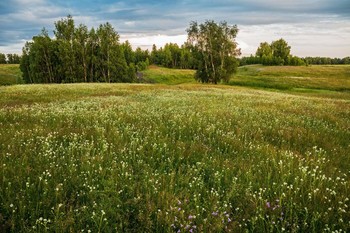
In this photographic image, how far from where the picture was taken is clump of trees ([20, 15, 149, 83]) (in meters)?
81.6

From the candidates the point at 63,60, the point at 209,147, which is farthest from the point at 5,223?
the point at 63,60

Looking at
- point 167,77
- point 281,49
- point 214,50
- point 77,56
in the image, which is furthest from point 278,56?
point 77,56

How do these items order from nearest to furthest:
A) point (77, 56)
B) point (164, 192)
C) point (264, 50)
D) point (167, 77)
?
point (164, 192)
point (77, 56)
point (167, 77)
point (264, 50)

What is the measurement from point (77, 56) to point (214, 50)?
140 ft

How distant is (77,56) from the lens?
84.8m

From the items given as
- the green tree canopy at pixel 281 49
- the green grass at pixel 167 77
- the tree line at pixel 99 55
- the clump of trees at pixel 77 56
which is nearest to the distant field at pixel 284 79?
the green grass at pixel 167 77

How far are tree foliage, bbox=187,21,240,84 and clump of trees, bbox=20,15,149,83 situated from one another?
85.1 feet

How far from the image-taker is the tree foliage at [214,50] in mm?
69125

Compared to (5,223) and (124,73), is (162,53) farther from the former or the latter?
(5,223)

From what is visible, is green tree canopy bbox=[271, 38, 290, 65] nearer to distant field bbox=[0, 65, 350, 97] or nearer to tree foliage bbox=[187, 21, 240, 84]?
distant field bbox=[0, 65, 350, 97]

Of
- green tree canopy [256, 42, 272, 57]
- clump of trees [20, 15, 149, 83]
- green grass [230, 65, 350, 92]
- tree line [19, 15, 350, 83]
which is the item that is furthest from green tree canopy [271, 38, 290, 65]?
clump of trees [20, 15, 149, 83]

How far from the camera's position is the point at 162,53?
190750 millimetres

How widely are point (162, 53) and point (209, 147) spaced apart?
188946 mm

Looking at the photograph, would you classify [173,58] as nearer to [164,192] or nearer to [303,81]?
[303,81]
